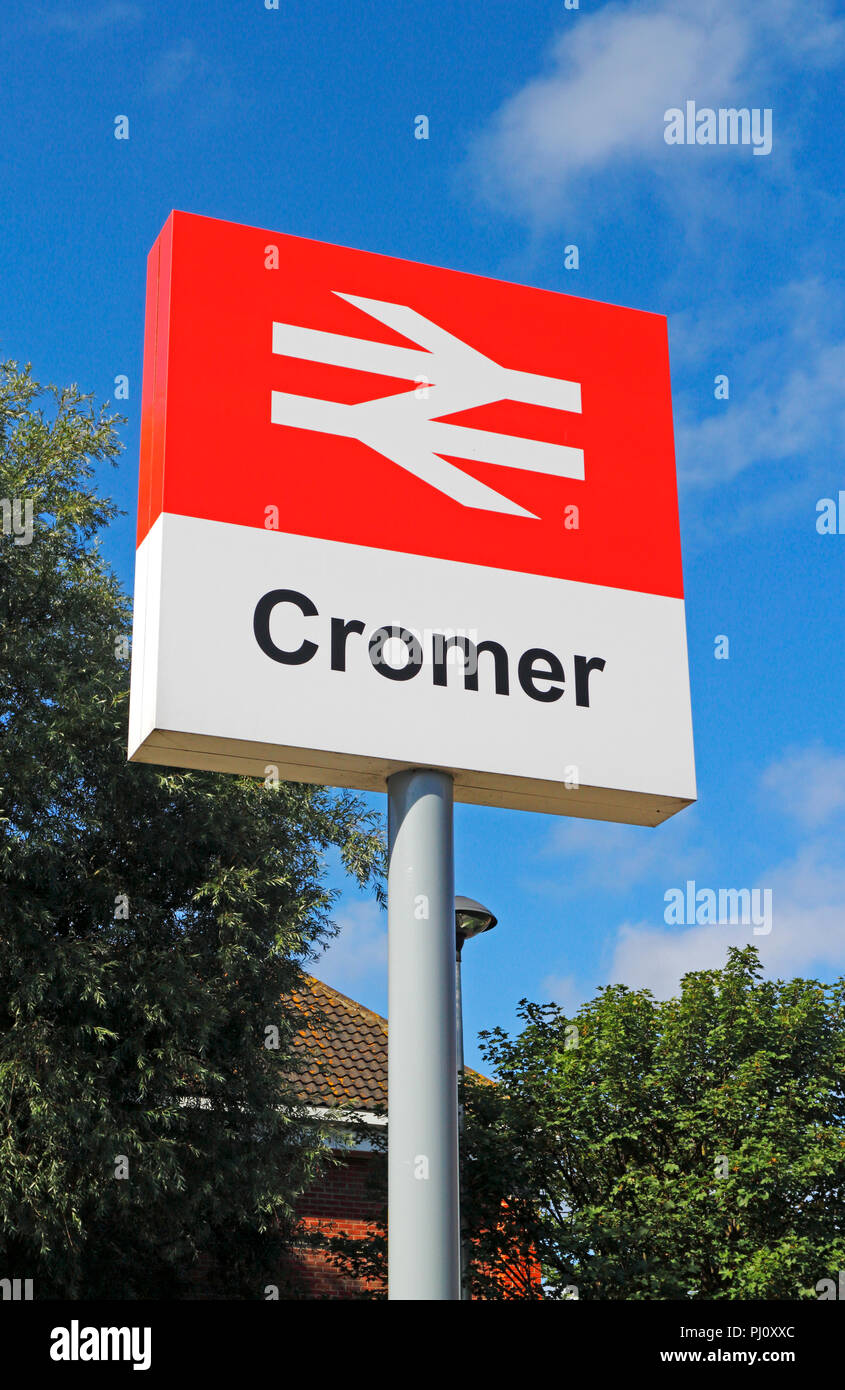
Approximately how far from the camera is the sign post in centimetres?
448

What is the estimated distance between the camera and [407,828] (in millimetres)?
4621

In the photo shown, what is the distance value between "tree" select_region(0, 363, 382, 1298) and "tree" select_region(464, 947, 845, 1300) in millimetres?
2398

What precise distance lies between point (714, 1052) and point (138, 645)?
1265 centimetres

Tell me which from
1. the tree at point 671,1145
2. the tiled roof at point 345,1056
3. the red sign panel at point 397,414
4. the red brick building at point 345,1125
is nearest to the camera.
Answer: the red sign panel at point 397,414

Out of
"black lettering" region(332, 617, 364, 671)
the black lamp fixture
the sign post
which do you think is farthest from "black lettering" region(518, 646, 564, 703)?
the black lamp fixture

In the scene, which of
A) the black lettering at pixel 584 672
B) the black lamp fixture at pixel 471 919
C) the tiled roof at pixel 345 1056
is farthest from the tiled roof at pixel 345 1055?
the black lettering at pixel 584 672

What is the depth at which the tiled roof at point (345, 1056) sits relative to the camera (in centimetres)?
1750

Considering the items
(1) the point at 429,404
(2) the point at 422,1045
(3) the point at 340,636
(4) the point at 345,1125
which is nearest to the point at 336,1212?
(4) the point at 345,1125

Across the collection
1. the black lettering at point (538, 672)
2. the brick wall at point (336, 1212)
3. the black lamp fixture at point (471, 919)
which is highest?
the black lamp fixture at point (471, 919)

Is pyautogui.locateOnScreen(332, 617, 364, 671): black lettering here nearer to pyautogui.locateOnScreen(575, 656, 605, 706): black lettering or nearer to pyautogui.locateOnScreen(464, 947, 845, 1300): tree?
pyautogui.locateOnScreen(575, 656, 605, 706): black lettering

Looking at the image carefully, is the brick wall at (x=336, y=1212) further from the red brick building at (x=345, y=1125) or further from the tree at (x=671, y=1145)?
the tree at (x=671, y=1145)

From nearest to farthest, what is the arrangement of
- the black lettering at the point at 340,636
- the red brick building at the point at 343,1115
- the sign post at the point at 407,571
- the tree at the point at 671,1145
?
the sign post at the point at 407,571, the black lettering at the point at 340,636, the tree at the point at 671,1145, the red brick building at the point at 343,1115
